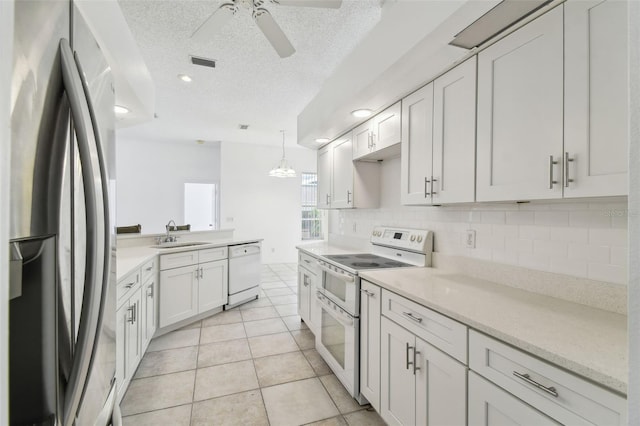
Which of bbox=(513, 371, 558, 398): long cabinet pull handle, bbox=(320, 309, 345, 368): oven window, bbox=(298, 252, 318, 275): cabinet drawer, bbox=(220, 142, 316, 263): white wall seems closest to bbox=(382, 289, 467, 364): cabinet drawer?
bbox=(513, 371, 558, 398): long cabinet pull handle

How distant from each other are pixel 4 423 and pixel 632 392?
2.93 feet

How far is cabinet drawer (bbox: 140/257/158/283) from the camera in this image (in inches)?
95.0

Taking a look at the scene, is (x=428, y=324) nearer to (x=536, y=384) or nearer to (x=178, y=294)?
(x=536, y=384)

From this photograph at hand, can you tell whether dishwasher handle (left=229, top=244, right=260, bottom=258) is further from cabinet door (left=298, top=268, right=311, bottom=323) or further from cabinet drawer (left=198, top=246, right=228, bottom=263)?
cabinet door (left=298, top=268, right=311, bottom=323)

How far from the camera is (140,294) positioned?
2338mm

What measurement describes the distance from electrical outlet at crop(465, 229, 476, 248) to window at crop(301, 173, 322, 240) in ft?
19.1

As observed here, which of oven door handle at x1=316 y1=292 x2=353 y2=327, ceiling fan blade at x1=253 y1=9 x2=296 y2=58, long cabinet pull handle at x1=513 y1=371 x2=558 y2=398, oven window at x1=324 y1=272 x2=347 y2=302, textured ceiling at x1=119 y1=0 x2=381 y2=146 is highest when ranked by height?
textured ceiling at x1=119 y1=0 x2=381 y2=146

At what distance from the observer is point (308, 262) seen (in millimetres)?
3020

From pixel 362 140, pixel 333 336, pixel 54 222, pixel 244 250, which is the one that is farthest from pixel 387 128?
pixel 244 250

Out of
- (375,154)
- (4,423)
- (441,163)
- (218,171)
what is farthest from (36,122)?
Result: (218,171)

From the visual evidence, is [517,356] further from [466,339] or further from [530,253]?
[530,253]

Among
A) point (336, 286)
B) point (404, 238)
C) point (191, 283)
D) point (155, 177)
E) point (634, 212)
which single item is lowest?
point (191, 283)

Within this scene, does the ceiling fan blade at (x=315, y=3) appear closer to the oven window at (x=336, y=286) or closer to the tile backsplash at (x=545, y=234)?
the tile backsplash at (x=545, y=234)

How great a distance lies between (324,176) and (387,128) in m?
1.41
